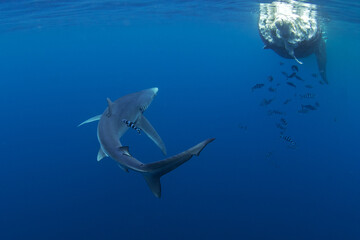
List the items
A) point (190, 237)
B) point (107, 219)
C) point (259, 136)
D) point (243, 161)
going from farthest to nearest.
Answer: point (259, 136) → point (243, 161) → point (107, 219) → point (190, 237)

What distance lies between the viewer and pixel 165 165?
373 centimetres

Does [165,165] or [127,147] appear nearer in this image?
[165,165]

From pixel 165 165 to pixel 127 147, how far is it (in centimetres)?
97

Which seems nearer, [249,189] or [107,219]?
[107,219]

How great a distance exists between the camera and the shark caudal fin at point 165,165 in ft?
11.7

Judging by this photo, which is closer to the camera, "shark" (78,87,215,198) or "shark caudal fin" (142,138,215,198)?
"shark caudal fin" (142,138,215,198)

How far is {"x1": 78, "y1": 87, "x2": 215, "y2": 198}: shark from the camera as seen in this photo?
369 centimetres

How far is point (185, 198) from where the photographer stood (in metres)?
15.4

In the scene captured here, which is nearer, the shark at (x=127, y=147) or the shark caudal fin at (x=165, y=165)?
the shark caudal fin at (x=165, y=165)

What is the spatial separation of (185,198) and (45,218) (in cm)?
844

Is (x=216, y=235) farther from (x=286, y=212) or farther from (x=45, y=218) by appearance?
(x=45, y=218)

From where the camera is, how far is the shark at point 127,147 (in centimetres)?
369

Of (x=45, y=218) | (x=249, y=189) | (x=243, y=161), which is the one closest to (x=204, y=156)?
(x=243, y=161)

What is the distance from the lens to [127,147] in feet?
14.4
